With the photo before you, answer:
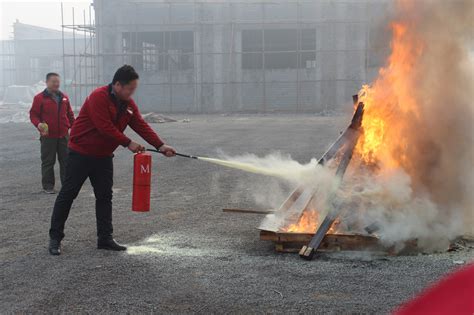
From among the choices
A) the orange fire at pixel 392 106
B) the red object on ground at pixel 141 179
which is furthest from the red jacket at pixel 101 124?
the orange fire at pixel 392 106

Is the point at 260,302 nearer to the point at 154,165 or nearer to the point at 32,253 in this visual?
the point at 32,253

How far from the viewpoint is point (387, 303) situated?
4207mm

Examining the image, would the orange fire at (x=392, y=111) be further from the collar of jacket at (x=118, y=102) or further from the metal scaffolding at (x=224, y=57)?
the metal scaffolding at (x=224, y=57)

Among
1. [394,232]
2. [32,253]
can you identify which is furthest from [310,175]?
[32,253]

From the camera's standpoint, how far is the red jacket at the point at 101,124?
5453 millimetres

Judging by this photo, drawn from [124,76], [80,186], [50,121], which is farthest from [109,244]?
[50,121]

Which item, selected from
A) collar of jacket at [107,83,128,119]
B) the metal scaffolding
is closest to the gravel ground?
collar of jacket at [107,83,128,119]

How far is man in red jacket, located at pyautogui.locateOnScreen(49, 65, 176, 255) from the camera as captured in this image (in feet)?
18.1

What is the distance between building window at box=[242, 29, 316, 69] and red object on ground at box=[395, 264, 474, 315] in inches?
1394

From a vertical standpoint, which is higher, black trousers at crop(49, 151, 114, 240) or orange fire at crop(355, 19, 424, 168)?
orange fire at crop(355, 19, 424, 168)

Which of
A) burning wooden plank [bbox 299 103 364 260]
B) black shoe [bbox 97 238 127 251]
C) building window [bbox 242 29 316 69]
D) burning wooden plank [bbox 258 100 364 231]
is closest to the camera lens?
burning wooden plank [bbox 299 103 364 260]

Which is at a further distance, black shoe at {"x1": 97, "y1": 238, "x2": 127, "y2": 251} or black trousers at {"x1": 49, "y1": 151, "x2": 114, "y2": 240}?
black shoe at {"x1": 97, "y1": 238, "x2": 127, "y2": 251}

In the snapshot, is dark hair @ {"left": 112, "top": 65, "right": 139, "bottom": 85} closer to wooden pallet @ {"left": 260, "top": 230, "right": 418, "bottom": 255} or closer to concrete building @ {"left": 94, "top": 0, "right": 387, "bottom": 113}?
wooden pallet @ {"left": 260, "top": 230, "right": 418, "bottom": 255}

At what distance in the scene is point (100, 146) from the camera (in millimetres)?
5660
